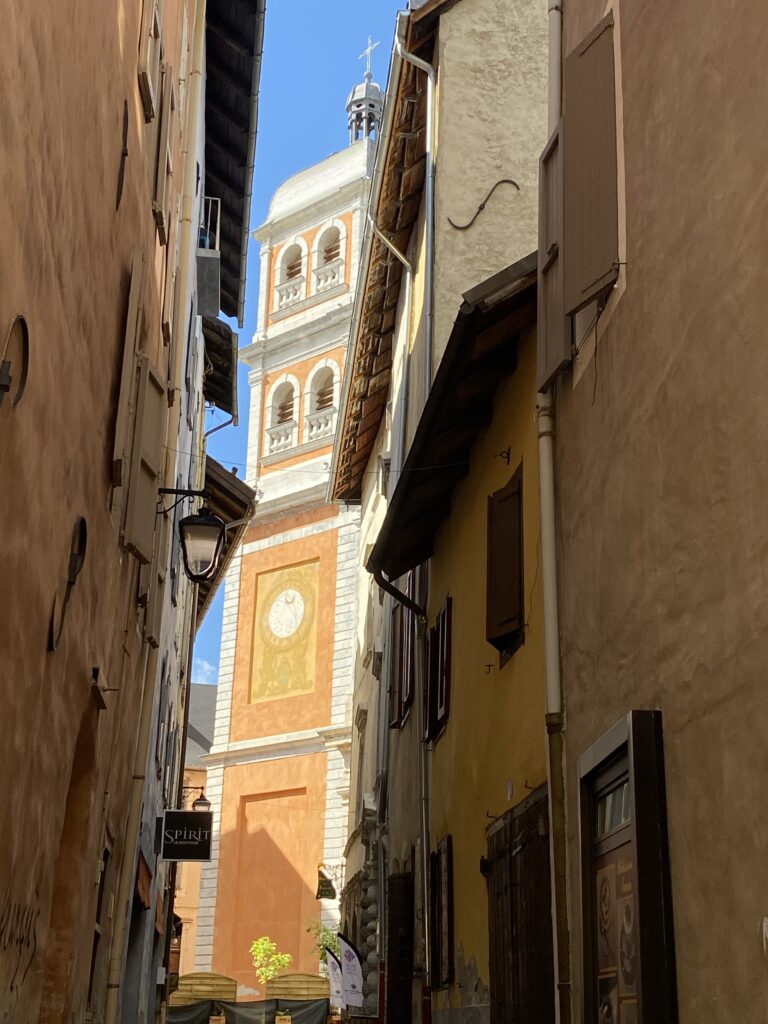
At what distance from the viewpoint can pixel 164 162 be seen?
9773 mm

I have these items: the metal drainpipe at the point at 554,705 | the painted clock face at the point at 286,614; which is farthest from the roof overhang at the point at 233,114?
the painted clock face at the point at 286,614

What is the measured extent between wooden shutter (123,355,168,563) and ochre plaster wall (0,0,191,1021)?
7.7 inches

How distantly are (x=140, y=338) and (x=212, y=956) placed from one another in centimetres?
2571

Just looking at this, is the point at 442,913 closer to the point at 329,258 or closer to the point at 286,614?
the point at 286,614

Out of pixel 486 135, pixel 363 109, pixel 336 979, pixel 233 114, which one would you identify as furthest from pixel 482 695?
pixel 363 109

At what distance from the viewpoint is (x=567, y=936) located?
6.64 m

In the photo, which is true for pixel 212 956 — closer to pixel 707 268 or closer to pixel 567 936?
pixel 567 936

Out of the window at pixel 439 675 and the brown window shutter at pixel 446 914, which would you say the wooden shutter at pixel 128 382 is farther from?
the brown window shutter at pixel 446 914

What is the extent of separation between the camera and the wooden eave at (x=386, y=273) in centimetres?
1490

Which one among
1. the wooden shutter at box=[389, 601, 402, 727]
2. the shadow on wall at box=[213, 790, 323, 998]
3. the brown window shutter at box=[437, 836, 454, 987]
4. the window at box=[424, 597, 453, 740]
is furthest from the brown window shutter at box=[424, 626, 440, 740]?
the shadow on wall at box=[213, 790, 323, 998]

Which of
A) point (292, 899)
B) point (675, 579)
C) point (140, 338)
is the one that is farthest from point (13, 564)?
point (292, 899)

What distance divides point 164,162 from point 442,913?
232 inches

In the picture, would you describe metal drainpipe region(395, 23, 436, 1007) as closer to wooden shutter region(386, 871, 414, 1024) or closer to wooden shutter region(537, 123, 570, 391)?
wooden shutter region(386, 871, 414, 1024)

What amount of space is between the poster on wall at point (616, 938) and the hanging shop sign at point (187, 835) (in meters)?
8.72
